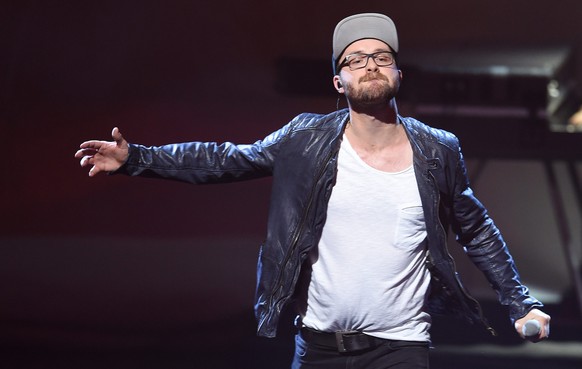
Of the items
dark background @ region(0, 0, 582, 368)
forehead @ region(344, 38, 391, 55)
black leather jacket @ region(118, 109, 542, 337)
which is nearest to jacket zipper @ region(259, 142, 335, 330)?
black leather jacket @ region(118, 109, 542, 337)

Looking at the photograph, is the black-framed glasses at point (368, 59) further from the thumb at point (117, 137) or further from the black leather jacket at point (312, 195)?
the thumb at point (117, 137)

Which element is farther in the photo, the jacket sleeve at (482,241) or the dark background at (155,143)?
the dark background at (155,143)

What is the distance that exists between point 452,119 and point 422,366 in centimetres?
225

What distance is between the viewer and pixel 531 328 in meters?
2.01

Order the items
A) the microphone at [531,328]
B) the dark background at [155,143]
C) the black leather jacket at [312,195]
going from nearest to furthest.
Answer: the microphone at [531,328], the black leather jacket at [312,195], the dark background at [155,143]

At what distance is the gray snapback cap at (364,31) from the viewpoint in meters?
2.26

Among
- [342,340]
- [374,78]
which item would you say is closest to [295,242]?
[342,340]

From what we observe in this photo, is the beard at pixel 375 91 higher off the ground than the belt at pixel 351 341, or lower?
higher

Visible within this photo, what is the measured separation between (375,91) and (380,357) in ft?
2.57

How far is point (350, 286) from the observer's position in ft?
6.82

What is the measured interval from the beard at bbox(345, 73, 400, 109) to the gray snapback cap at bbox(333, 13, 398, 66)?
0.52 feet

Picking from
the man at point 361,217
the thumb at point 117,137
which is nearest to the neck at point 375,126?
the man at point 361,217

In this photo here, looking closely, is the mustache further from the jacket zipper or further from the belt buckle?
the belt buckle

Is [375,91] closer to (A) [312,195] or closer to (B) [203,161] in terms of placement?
(A) [312,195]
